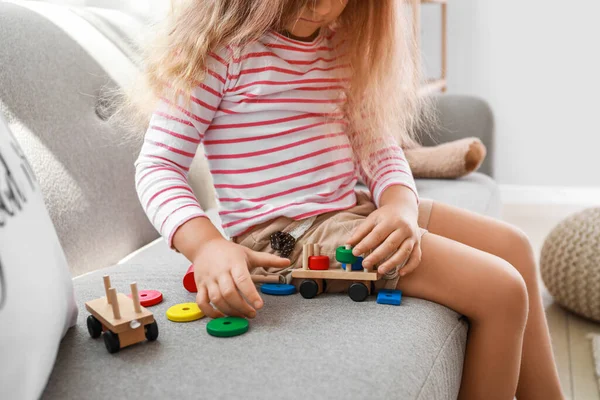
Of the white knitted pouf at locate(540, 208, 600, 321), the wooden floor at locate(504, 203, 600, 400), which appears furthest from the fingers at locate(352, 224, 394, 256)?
the white knitted pouf at locate(540, 208, 600, 321)

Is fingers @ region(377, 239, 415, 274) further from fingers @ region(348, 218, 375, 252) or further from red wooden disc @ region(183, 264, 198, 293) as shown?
red wooden disc @ region(183, 264, 198, 293)

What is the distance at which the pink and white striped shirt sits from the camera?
761 millimetres

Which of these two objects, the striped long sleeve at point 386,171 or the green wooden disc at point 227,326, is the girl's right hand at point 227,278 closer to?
the green wooden disc at point 227,326

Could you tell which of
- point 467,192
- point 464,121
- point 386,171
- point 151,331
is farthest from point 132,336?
point 464,121

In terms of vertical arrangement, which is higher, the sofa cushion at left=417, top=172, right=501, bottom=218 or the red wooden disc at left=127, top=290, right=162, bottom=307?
the red wooden disc at left=127, top=290, right=162, bottom=307

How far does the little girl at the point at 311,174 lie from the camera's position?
0.72 m

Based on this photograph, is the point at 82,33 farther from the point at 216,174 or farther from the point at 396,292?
the point at 396,292

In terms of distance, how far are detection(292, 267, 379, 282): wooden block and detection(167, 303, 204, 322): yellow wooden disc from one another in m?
0.13

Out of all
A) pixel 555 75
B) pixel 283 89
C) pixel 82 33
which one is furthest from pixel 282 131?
pixel 555 75

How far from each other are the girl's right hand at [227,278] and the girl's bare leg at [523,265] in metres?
0.34

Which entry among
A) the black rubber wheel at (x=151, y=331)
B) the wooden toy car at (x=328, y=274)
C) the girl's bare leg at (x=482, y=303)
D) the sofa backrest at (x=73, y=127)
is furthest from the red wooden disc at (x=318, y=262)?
the sofa backrest at (x=73, y=127)

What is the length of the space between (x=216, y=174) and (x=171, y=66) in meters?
0.16

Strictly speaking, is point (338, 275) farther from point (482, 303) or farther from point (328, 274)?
point (482, 303)

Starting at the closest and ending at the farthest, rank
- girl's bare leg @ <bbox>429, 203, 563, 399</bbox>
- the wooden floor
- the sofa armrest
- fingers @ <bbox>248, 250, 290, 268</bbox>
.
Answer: fingers @ <bbox>248, 250, 290, 268</bbox>
girl's bare leg @ <bbox>429, 203, 563, 399</bbox>
the wooden floor
the sofa armrest
